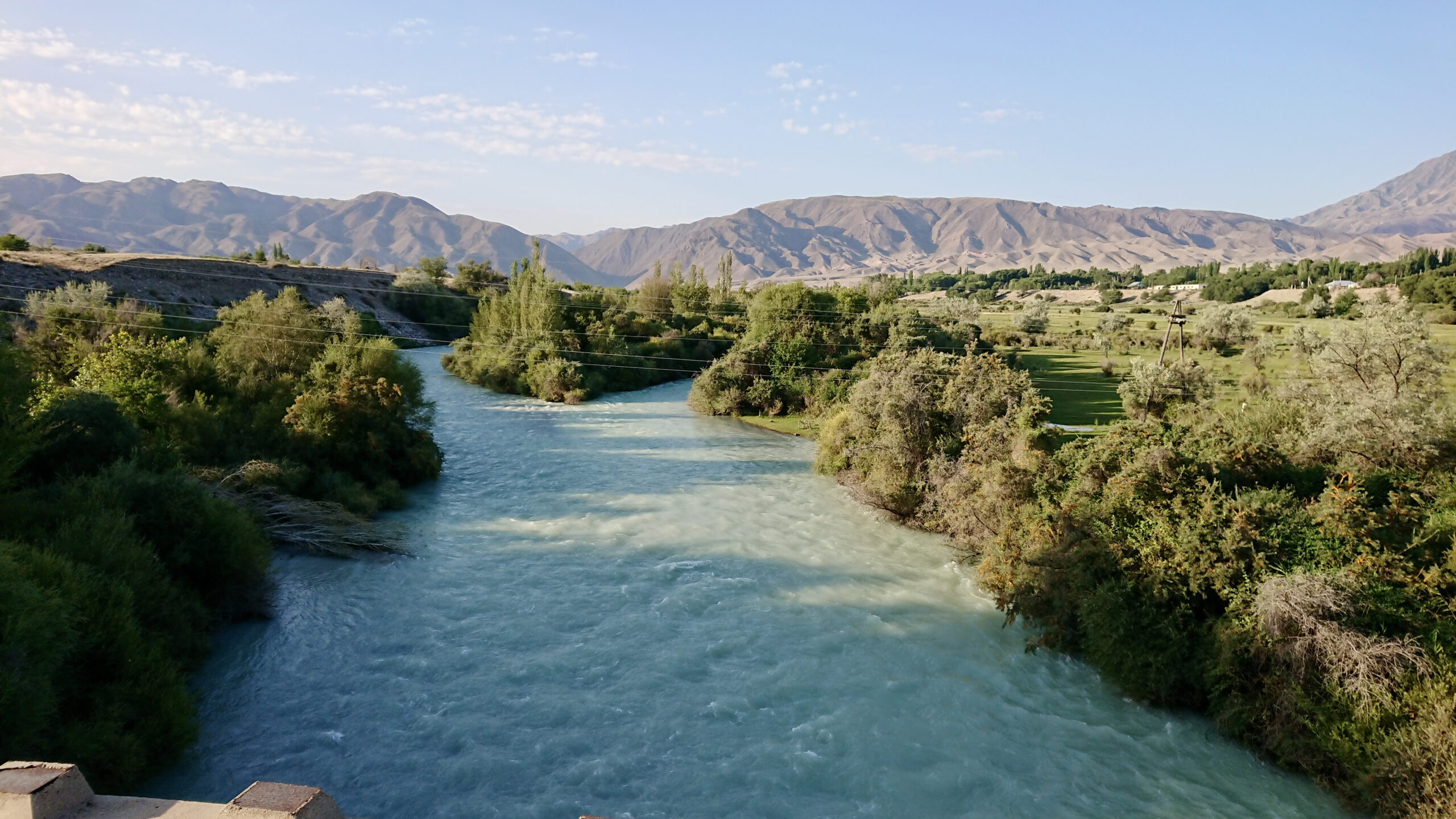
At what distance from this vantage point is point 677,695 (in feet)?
46.0

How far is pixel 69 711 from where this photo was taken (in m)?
9.95

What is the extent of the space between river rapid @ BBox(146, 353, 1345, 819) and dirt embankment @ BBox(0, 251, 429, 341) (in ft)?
130

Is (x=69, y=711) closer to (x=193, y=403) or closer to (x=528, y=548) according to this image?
(x=528, y=548)

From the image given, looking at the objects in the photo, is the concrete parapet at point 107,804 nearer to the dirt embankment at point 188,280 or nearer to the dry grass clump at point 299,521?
the dry grass clump at point 299,521

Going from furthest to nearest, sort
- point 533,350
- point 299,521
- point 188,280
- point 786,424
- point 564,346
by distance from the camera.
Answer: point 188,280 → point 564,346 → point 533,350 → point 786,424 → point 299,521

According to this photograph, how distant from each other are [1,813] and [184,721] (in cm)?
970

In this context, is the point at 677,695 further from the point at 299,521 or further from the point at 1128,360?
the point at 1128,360

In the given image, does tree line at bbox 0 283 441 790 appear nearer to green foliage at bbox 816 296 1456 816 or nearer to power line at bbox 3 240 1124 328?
green foliage at bbox 816 296 1456 816

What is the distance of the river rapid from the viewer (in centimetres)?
1127

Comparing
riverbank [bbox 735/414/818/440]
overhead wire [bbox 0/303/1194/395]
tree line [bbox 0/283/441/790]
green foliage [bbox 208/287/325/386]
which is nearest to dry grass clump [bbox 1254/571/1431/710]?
overhead wire [bbox 0/303/1194/395]

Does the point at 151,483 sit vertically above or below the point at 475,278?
below

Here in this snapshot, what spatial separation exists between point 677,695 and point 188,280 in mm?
62037

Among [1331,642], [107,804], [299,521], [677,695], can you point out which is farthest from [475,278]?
[107,804]

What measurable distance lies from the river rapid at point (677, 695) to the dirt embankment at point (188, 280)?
39738mm
